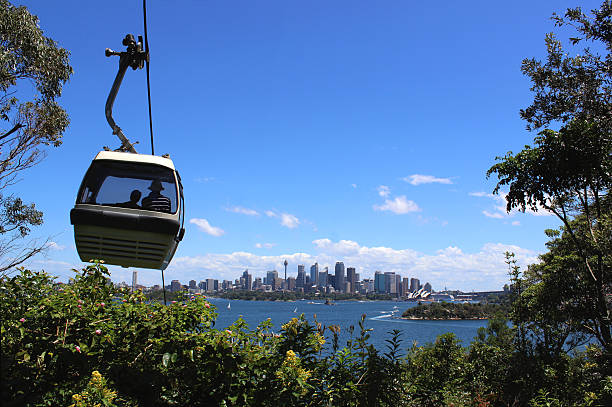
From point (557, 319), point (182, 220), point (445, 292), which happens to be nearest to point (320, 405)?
point (182, 220)

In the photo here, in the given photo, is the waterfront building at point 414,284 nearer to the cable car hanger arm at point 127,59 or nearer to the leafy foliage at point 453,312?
the leafy foliage at point 453,312

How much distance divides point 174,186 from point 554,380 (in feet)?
21.2

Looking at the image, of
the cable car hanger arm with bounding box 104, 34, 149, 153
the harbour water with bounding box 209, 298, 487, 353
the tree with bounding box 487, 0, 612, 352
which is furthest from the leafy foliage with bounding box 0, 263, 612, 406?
the tree with bounding box 487, 0, 612, 352

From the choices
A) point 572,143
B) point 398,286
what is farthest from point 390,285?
point 572,143

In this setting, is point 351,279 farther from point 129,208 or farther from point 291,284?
point 129,208

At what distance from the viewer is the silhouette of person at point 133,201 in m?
4.27

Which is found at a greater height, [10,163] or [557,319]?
[10,163]

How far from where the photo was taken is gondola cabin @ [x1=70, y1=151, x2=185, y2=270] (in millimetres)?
4090

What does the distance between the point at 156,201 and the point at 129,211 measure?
0.32 m

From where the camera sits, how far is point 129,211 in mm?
4121

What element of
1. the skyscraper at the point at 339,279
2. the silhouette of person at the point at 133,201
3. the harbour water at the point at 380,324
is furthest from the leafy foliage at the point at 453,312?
the skyscraper at the point at 339,279

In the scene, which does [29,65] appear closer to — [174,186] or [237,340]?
[174,186]

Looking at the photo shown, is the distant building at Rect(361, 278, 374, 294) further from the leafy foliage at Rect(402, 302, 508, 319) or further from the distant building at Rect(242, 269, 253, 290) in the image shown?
the leafy foliage at Rect(402, 302, 508, 319)

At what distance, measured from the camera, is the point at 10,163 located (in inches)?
494
